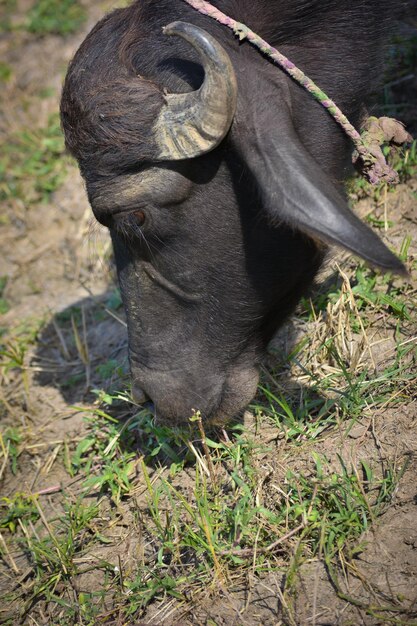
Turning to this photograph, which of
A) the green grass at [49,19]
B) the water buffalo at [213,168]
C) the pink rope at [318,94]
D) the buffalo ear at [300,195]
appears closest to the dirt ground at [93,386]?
the green grass at [49,19]

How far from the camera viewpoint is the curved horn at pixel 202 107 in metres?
2.69

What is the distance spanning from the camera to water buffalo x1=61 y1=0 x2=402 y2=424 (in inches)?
107

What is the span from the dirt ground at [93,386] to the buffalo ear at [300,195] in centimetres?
112

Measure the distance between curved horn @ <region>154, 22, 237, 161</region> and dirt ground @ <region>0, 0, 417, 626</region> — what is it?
1.00m

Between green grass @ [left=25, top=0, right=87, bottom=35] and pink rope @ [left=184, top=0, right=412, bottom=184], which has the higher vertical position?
green grass @ [left=25, top=0, right=87, bottom=35]

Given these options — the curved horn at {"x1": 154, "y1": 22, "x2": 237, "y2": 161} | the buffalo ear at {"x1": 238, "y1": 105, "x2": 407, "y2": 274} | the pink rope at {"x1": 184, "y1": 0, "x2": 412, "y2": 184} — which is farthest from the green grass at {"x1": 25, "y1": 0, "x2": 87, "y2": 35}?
the buffalo ear at {"x1": 238, "y1": 105, "x2": 407, "y2": 274}

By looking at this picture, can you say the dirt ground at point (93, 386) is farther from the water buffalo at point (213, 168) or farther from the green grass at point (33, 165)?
the water buffalo at point (213, 168)

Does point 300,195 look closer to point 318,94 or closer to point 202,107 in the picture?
point 202,107

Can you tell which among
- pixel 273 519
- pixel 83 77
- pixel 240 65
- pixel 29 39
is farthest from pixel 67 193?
pixel 273 519

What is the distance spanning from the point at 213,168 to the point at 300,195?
50cm

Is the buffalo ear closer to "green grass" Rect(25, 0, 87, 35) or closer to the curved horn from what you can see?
the curved horn

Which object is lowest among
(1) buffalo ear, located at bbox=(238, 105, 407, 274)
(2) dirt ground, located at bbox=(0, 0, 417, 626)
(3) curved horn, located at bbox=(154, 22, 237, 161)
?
(2) dirt ground, located at bbox=(0, 0, 417, 626)

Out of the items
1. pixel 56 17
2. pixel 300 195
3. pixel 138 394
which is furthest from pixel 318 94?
pixel 56 17

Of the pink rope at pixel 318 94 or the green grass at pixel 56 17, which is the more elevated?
the green grass at pixel 56 17
